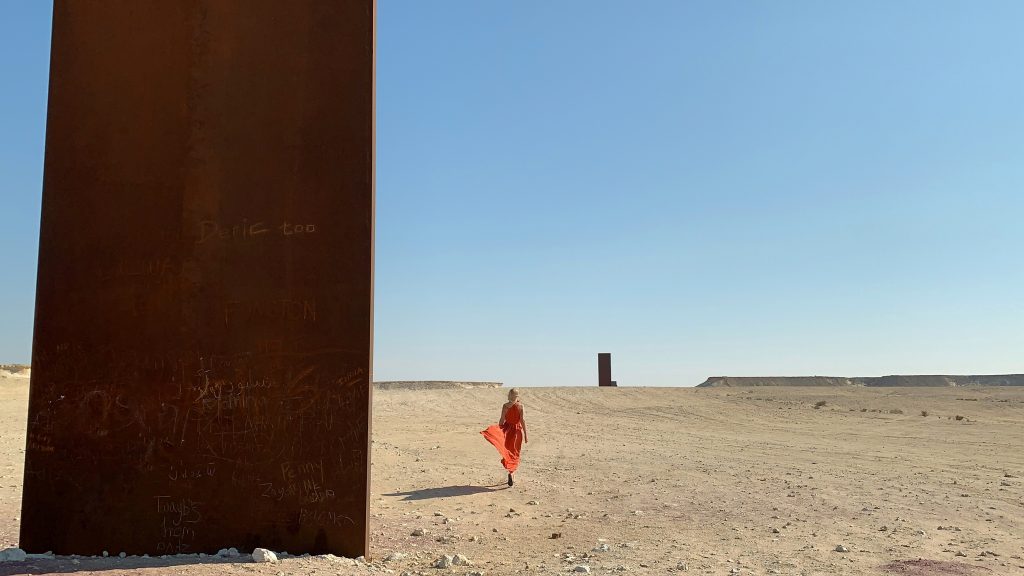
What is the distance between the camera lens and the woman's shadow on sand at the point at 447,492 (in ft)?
40.4

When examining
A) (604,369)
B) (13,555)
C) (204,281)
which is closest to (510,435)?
(204,281)

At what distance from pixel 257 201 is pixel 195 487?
2.68m

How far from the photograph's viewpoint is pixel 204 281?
730 cm

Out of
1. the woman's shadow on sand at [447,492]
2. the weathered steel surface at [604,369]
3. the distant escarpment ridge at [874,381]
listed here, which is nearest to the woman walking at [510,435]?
the woman's shadow on sand at [447,492]

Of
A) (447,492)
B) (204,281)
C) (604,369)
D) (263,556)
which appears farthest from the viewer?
(604,369)

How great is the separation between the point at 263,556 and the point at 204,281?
2.55 meters

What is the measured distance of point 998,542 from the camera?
866 cm

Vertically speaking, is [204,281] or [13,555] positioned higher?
[204,281]

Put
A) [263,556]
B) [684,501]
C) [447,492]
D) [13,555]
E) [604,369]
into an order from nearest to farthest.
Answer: [263,556]
[13,555]
[684,501]
[447,492]
[604,369]

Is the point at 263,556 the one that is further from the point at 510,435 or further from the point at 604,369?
the point at 604,369

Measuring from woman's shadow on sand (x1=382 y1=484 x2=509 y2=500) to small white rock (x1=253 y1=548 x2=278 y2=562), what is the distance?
18.0 ft

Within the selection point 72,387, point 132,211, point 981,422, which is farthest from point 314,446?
point 981,422

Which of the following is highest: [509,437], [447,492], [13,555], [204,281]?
[204,281]

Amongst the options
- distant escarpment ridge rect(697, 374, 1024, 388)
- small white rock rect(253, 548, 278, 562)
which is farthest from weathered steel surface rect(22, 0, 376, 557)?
distant escarpment ridge rect(697, 374, 1024, 388)
